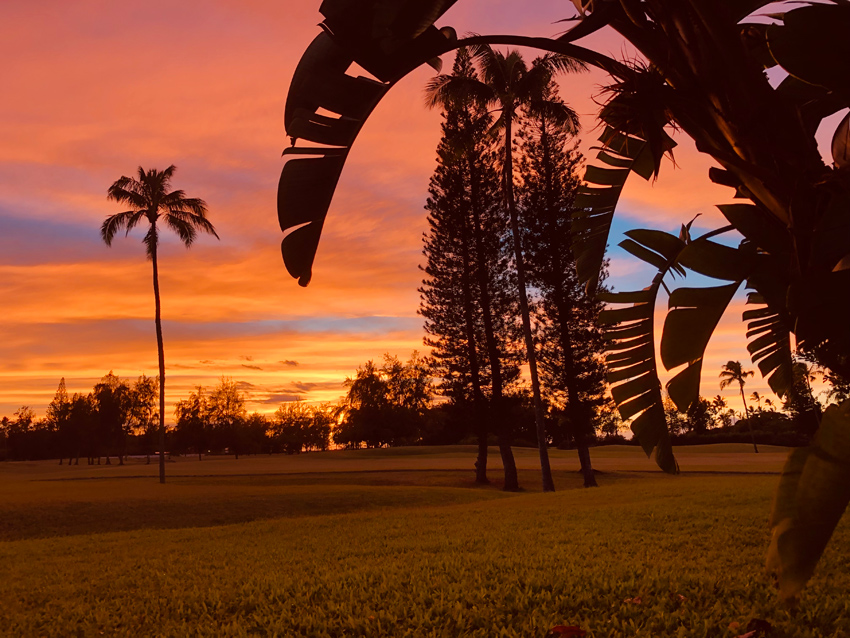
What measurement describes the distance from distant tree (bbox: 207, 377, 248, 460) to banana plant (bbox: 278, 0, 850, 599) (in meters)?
73.8

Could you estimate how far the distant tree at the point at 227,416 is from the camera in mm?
72250

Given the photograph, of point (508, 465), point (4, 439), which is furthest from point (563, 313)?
point (4, 439)

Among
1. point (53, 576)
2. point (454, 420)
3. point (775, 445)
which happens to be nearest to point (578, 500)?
point (53, 576)

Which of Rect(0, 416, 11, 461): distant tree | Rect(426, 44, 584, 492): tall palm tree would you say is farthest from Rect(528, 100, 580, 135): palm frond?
Rect(0, 416, 11, 461): distant tree

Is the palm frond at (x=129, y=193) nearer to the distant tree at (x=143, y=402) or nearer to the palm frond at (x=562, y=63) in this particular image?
the palm frond at (x=562, y=63)

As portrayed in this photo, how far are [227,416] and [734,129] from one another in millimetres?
77248

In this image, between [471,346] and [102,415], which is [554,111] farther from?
[102,415]

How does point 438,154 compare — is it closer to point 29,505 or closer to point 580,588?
point 29,505

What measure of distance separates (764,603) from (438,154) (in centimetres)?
2569

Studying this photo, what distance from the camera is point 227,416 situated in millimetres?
73938

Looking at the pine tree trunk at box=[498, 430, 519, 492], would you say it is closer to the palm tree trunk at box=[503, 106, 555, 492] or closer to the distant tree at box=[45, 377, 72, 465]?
the palm tree trunk at box=[503, 106, 555, 492]

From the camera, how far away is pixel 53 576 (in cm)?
716

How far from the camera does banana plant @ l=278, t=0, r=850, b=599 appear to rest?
70.6 inches

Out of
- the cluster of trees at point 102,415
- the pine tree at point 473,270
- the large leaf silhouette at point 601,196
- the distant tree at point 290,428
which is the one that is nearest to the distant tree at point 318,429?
the distant tree at point 290,428
